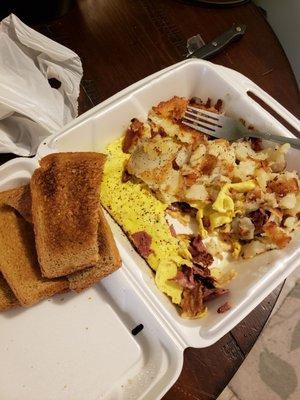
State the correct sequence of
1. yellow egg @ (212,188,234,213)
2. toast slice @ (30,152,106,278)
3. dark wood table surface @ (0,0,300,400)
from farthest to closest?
dark wood table surface @ (0,0,300,400), yellow egg @ (212,188,234,213), toast slice @ (30,152,106,278)

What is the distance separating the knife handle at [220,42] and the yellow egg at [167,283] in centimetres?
73

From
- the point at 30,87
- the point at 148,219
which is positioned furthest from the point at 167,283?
the point at 30,87

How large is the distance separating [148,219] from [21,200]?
1.08ft

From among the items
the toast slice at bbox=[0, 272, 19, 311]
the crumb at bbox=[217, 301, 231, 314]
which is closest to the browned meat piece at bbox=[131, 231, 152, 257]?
the crumb at bbox=[217, 301, 231, 314]

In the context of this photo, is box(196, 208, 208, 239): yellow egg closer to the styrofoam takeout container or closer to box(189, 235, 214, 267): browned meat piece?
box(189, 235, 214, 267): browned meat piece

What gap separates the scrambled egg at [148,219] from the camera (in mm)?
1084

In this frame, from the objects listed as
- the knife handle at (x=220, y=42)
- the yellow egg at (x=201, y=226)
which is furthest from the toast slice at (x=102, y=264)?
the knife handle at (x=220, y=42)

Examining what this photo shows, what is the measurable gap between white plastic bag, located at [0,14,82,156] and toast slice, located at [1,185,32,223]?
153mm

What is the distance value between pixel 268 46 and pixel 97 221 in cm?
96

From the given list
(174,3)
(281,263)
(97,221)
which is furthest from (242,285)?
(174,3)

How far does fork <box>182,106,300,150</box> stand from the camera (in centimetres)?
124

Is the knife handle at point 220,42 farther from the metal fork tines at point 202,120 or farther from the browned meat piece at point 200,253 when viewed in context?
the browned meat piece at point 200,253

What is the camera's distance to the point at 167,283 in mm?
1080

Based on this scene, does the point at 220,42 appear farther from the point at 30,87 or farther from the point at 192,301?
the point at 192,301
